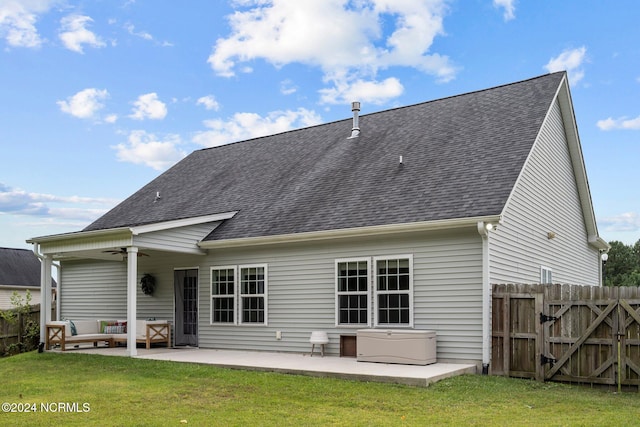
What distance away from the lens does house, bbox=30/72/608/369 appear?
1180 centimetres

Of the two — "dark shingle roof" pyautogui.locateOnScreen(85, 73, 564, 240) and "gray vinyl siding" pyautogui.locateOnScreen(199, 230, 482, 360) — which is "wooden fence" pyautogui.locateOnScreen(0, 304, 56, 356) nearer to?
"dark shingle roof" pyautogui.locateOnScreen(85, 73, 564, 240)

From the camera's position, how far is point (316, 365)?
11273 millimetres

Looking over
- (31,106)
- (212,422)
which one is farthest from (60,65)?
(212,422)

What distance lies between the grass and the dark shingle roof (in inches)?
131

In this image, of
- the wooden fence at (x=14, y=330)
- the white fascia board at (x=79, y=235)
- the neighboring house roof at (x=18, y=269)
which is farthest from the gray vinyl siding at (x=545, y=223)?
the neighboring house roof at (x=18, y=269)

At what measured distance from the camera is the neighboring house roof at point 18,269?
3647 cm

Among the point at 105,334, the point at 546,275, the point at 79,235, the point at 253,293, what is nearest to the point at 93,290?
the point at 105,334

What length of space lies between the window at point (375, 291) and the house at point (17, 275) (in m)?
28.0

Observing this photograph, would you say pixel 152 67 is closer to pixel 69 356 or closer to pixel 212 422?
pixel 69 356

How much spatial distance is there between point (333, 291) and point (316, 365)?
2204 mm

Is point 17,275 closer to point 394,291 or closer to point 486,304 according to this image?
point 394,291

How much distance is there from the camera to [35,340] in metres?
17.8

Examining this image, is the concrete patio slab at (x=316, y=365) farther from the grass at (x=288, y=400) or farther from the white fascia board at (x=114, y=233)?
the white fascia board at (x=114, y=233)

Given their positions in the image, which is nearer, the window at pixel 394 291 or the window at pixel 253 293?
the window at pixel 394 291
